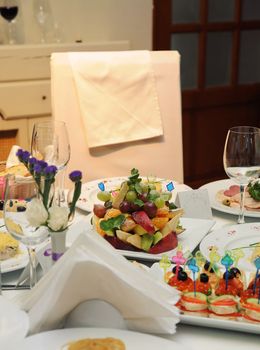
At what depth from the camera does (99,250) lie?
2.78 feet

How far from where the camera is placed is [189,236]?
49.2 inches

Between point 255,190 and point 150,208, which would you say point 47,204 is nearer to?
point 150,208

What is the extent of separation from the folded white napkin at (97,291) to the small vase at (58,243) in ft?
0.21

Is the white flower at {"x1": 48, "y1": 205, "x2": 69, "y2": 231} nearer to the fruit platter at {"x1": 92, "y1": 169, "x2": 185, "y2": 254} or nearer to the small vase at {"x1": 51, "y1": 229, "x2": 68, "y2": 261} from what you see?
the small vase at {"x1": 51, "y1": 229, "x2": 68, "y2": 261}

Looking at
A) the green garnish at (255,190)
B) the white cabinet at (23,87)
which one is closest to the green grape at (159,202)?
the green garnish at (255,190)

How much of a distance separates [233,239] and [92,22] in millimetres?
2216

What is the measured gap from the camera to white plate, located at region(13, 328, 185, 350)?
80 centimetres

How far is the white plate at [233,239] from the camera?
119 centimetres

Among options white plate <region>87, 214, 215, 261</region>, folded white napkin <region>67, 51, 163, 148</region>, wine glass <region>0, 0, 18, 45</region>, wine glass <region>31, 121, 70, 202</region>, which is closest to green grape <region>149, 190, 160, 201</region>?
white plate <region>87, 214, 215, 261</region>

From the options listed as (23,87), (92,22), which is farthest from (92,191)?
(92,22)

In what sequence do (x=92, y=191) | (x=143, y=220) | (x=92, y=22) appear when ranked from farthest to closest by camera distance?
(x=92, y=22)
(x=92, y=191)
(x=143, y=220)

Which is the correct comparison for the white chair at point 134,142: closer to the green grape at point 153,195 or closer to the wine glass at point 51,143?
the wine glass at point 51,143

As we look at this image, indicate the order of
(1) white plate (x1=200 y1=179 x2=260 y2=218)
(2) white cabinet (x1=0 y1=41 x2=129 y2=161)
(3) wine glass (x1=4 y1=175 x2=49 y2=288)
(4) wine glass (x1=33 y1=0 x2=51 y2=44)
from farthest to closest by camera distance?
(4) wine glass (x1=33 y1=0 x2=51 y2=44)
(2) white cabinet (x1=0 y1=41 x2=129 y2=161)
(1) white plate (x1=200 y1=179 x2=260 y2=218)
(3) wine glass (x1=4 y1=175 x2=49 y2=288)

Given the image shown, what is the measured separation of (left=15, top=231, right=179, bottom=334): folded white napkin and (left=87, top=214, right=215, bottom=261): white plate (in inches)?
10.3
